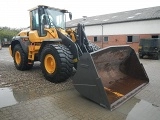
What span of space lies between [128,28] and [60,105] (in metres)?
18.0

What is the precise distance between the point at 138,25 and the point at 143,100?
16.4 m

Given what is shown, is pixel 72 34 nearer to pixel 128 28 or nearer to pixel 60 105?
pixel 60 105

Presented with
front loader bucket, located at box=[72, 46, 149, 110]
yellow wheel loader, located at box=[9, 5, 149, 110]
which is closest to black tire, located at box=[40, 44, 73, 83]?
yellow wheel loader, located at box=[9, 5, 149, 110]

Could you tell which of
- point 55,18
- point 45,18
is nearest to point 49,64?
point 45,18

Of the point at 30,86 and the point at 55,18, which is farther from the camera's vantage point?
the point at 55,18

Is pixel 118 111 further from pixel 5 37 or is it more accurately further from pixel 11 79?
pixel 5 37

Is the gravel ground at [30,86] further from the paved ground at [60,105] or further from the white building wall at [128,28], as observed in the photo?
the white building wall at [128,28]

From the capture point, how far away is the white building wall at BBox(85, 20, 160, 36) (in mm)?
18353

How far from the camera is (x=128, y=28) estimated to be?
20422 mm

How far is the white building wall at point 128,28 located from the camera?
18.4 meters

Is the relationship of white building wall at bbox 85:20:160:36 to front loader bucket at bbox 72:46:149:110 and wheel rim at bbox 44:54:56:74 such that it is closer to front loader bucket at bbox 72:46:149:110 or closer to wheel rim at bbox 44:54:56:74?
front loader bucket at bbox 72:46:149:110

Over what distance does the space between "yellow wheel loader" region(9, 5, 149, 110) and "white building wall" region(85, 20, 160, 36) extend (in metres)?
13.3

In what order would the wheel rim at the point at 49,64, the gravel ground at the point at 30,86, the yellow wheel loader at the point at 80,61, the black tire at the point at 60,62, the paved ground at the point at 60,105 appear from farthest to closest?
the wheel rim at the point at 49,64
the black tire at the point at 60,62
the gravel ground at the point at 30,86
the yellow wheel loader at the point at 80,61
the paved ground at the point at 60,105

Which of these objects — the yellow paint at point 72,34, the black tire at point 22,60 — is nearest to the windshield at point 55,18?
the yellow paint at point 72,34
